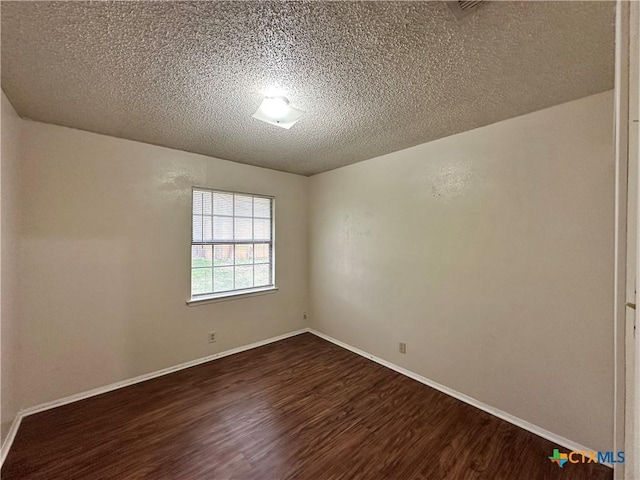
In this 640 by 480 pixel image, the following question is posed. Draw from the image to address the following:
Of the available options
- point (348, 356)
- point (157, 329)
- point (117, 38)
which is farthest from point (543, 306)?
point (157, 329)

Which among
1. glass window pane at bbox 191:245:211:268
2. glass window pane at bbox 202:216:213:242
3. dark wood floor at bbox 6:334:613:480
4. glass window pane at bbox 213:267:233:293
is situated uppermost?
glass window pane at bbox 202:216:213:242

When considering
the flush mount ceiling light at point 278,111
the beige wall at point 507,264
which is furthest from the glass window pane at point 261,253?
the flush mount ceiling light at point 278,111

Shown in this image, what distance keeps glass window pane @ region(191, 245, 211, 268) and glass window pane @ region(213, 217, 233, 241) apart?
194 mm

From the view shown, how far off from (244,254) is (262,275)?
43 cm

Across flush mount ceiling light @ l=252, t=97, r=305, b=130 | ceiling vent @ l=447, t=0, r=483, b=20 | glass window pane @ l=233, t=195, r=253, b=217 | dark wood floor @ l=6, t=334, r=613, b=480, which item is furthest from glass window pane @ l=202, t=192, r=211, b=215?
ceiling vent @ l=447, t=0, r=483, b=20

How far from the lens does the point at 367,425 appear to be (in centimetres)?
197

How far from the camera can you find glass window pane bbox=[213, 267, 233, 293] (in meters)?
3.20

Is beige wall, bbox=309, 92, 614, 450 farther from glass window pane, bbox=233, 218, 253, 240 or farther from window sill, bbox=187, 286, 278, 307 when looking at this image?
glass window pane, bbox=233, 218, 253, 240

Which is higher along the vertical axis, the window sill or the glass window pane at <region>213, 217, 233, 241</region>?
the glass window pane at <region>213, 217, 233, 241</region>

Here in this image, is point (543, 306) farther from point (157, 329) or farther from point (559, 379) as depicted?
point (157, 329)

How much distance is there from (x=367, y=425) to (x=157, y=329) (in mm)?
2341

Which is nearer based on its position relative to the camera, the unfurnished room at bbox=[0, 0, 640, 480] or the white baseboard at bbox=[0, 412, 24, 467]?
the unfurnished room at bbox=[0, 0, 640, 480]

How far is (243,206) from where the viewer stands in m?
3.44

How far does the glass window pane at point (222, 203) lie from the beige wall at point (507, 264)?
179 cm
